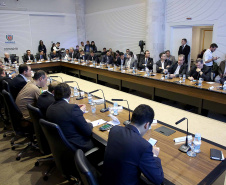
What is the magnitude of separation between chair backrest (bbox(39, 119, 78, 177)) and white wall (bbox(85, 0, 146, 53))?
316 inches

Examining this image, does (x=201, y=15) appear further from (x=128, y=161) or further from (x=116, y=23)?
(x=128, y=161)

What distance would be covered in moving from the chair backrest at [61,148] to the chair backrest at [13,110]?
1119 mm

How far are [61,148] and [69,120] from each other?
286mm

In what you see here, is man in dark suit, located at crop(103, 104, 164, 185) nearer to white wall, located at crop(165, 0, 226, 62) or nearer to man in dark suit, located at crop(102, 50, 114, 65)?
white wall, located at crop(165, 0, 226, 62)

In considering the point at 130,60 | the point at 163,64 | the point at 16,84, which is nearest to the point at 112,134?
the point at 16,84

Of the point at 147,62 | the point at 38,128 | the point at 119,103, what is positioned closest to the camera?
the point at 38,128

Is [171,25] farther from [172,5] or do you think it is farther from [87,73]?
[87,73]

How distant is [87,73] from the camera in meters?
7.57

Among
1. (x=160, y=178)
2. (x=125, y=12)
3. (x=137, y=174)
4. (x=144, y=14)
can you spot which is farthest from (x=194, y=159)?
(x=125, y=12)

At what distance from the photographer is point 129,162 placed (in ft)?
4.46

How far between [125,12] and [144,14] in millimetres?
1381

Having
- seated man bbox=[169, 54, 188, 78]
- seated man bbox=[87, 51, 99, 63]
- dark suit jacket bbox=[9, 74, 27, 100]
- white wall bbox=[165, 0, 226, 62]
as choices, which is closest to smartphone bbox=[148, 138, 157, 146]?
dark suit jacket bbox=[9, 74, 27, 100]

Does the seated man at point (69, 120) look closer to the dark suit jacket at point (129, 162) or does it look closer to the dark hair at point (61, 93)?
the dark hair at point (61, 93)

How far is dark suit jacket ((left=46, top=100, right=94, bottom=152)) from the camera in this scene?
2.07m
